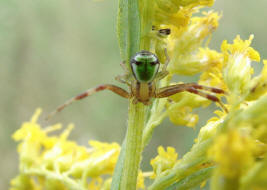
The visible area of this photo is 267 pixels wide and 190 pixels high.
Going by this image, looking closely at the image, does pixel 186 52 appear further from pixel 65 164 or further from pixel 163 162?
pixel 65 164

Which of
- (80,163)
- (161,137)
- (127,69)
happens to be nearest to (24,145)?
(80,163)

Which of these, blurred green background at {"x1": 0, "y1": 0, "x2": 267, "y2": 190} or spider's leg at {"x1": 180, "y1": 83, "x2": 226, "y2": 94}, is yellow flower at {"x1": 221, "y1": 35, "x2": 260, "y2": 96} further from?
blurred green background at {"x1": 0, "y1": 0, "x2": 267, "y2": 190}

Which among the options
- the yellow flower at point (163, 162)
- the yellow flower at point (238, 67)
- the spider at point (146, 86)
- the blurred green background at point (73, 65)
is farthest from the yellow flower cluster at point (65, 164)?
the blurred green background at point (73, 65)

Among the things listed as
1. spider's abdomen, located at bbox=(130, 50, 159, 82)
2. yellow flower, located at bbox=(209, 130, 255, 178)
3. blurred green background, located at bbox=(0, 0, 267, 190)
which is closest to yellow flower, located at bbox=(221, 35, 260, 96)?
spider's abdomen, located at bbox=(130, 50, 159, 82)

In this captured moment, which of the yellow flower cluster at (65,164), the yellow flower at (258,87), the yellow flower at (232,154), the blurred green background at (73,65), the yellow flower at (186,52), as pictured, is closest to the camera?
the yellow flower at (232,154)

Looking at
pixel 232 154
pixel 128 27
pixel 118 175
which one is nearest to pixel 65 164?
pixel 118 175

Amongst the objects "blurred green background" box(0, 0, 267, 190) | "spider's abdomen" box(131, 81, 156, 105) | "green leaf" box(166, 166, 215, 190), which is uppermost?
"blurred green background" box(0, 0, 267, 190)

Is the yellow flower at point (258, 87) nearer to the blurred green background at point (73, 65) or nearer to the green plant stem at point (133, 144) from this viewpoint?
the green plant stem at point (133, 144)
